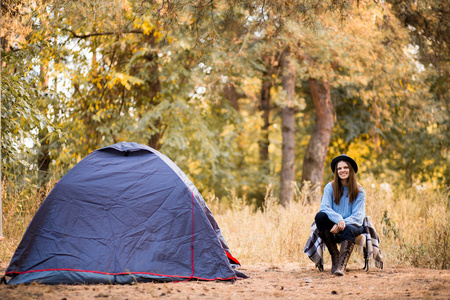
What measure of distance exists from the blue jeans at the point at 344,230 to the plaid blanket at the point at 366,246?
6.0 inches

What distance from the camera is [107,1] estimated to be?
19.8 feet

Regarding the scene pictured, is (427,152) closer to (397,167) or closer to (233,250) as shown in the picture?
(397,167)

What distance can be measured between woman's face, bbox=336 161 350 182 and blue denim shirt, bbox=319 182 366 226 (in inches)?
5.6

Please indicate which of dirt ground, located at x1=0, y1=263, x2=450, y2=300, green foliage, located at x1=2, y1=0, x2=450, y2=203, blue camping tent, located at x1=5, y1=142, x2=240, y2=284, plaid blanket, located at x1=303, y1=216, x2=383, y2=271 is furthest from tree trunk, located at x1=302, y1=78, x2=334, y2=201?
blue camping tent, located at x1=5, y1=142, x2=240, y2=284

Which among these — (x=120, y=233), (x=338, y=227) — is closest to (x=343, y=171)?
(x=338, y=227)

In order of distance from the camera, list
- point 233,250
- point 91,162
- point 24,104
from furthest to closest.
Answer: point 233,250 → point 24,104 → point 91,162

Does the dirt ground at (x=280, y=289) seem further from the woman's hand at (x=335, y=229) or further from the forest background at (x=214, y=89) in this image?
the forest background at (x=214, y=89)

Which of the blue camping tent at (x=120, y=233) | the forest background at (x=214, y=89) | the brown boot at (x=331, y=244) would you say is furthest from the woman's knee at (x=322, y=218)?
the forest background at (x=214, y=89)

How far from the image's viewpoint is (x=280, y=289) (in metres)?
4.56

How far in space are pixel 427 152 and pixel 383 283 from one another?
10985 mm

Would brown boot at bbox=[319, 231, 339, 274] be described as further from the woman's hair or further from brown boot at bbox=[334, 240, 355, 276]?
the woman's hair

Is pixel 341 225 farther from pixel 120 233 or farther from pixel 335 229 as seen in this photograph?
pixel 120 233

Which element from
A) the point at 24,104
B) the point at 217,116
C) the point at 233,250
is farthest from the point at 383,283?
the point at 217,116

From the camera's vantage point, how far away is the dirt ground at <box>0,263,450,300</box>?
159 inches
